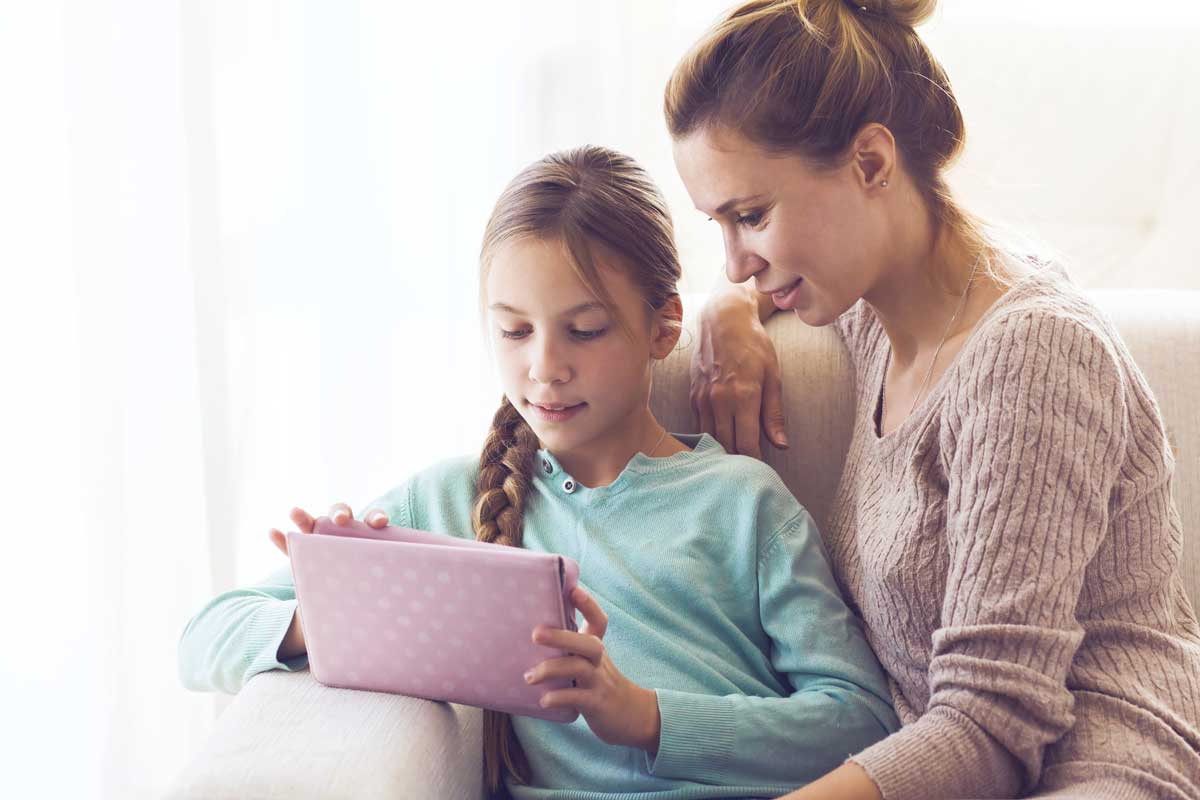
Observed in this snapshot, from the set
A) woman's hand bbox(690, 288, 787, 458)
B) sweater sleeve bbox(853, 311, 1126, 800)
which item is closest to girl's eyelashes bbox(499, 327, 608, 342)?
woman's hand bbox(690, 288, 787, 458)

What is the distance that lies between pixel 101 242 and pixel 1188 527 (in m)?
1.34

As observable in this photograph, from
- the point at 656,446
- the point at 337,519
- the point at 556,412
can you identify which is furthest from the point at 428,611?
the point at 656,446

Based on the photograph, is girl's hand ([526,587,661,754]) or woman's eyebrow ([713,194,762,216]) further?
woman's eyebrow ([713,194,762,216])

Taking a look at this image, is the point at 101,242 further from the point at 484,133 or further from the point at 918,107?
the point at 918,107

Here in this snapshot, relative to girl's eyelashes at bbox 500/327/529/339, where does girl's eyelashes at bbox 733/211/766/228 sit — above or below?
above

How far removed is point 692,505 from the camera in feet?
4.08

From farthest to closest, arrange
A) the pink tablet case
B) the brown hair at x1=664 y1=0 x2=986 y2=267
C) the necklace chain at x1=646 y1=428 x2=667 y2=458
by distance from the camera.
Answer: the necklace chain at x1=646 y1=428 x2=667 y2=458, the brown hair at x1=664 y1=0 x2=986 y2=267, the pink tablet case


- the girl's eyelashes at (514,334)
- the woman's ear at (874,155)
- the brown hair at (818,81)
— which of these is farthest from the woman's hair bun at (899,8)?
the girl's eyelashes at (514,334)

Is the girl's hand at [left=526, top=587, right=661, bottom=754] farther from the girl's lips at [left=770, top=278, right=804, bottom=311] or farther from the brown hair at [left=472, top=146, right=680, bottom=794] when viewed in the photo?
the girl's lips at [left=770, top=278, right=804, bottom=311]

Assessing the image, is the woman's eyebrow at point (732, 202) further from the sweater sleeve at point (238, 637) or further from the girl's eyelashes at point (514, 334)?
the sweater sleeve at point (238, 637)

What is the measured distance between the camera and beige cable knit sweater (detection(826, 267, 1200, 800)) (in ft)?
3.22

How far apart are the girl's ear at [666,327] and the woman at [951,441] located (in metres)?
0.10

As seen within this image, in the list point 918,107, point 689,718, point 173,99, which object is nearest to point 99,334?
point 173,99

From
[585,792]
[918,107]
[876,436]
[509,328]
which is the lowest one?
[585,792]
